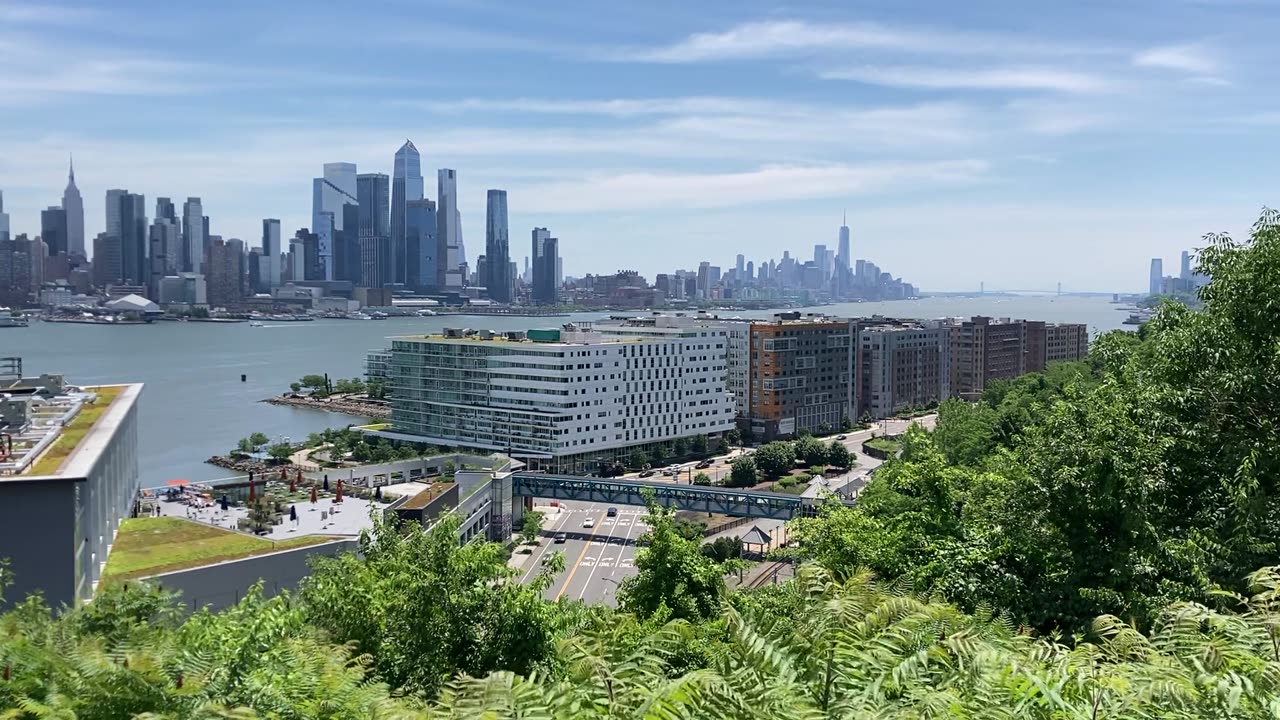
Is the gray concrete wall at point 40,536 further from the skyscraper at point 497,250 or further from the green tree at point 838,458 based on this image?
the skyscraper at point 497,250

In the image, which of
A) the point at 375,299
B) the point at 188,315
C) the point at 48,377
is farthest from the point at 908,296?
the point at 48,377

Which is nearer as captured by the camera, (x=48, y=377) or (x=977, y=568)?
(x=977, y=568)

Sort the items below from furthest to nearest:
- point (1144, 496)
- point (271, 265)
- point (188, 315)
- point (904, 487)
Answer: point (271, 265) → point (188, 315) → point (904, 487) → point (1144, 496)

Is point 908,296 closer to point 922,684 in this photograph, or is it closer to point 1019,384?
point 1019,384

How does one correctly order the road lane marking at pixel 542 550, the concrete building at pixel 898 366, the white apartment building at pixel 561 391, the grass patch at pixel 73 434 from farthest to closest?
the concrete building at pixel 898 366 → the white apartment building at pixel 561 391 → the road lane marking at pixel 542 550 → the grass patch at pixel 73 434

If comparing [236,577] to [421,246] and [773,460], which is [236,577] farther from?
[421,246]

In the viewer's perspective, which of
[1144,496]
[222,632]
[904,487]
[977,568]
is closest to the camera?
[222,632]

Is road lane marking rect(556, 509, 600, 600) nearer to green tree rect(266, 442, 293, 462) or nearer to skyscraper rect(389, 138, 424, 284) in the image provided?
green tree rect(266, 442, 293, 462)

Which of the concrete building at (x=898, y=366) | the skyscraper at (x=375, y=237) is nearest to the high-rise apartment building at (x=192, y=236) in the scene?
the skyscraper at (x=375, y=237)
